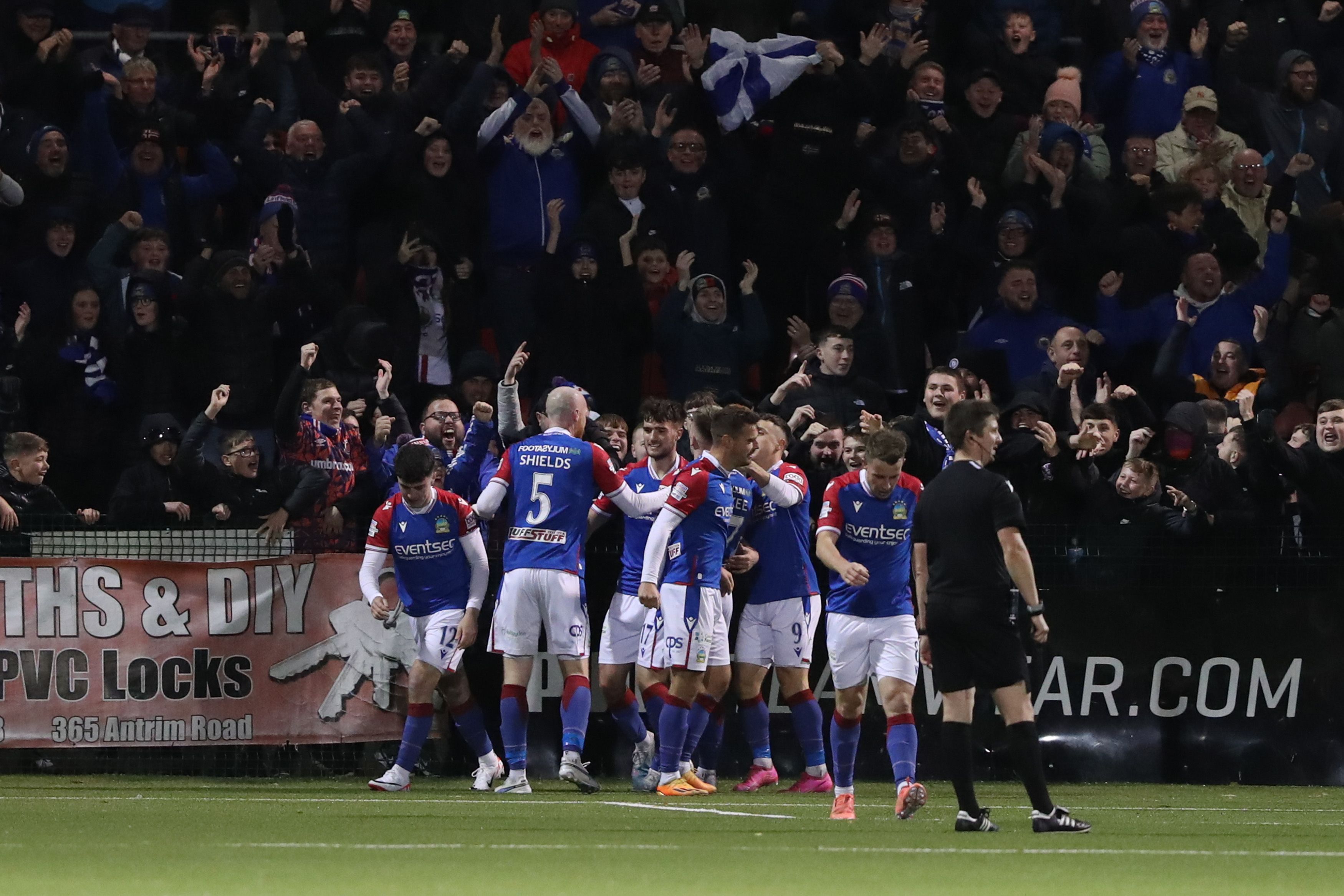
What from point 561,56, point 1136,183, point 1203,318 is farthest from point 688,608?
point 1136,183

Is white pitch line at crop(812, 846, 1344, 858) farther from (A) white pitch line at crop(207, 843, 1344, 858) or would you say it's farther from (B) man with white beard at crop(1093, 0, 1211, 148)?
(B) man with white beard at crop(1093, 0, 1211, 148)

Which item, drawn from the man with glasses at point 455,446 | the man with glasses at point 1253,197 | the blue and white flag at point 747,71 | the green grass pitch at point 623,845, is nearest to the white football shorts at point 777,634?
the green grass pitch at point 623,845

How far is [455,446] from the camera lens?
49.1 ft

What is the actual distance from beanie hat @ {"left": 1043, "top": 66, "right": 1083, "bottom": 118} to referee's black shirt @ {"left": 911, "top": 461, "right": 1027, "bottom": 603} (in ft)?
28.6

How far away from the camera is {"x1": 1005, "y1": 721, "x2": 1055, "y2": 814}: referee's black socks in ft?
32.4

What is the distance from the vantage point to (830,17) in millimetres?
18969

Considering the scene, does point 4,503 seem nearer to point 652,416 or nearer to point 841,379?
point 652,416

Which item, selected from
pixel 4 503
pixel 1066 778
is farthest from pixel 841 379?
pixel 4 503

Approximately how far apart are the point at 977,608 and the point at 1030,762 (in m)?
0.77

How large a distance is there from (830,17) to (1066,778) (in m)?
7.64

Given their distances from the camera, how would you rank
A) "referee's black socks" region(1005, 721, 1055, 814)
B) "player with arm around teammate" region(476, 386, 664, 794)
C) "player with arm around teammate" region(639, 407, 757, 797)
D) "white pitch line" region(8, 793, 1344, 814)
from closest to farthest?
"referee's black socks" region(1005, 721, 1055, 814) < "white pitch line" region(8, 793, 1344, 814) < "player with arm around teammate" region(639, 407, 757, 797) < "player with arm around teammate" region(476, 386, 664, 794)

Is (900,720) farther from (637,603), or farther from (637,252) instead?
(637,252)

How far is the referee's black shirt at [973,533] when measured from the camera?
10.0 metres

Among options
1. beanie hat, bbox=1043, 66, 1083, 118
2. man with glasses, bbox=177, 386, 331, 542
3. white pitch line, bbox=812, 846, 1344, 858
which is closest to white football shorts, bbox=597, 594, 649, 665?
man with glasses, bbox=177, 386, 331, 542
